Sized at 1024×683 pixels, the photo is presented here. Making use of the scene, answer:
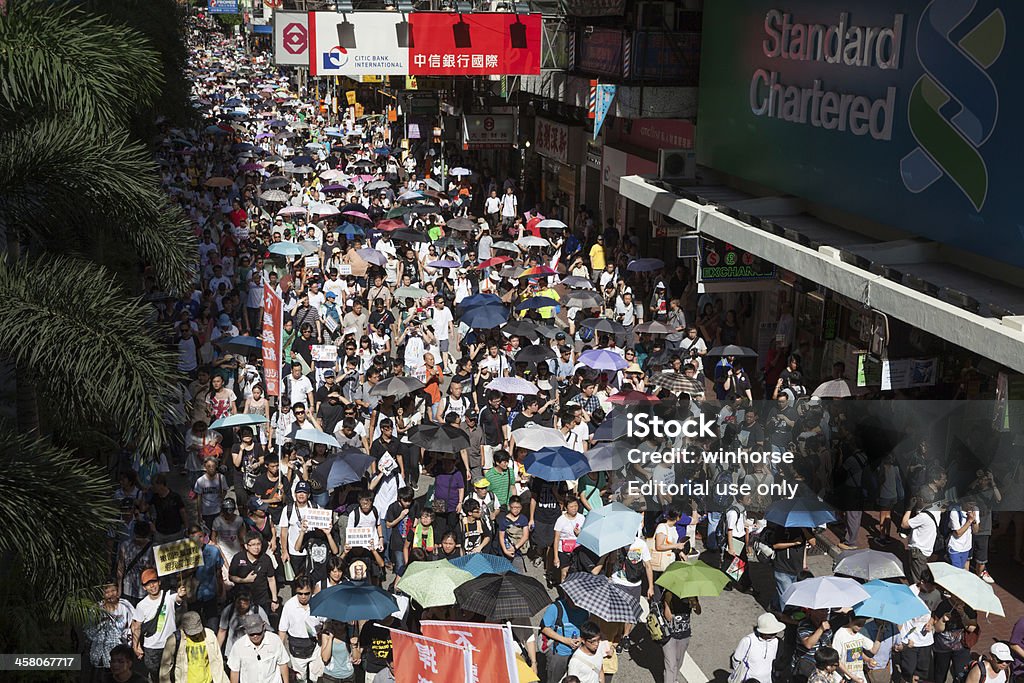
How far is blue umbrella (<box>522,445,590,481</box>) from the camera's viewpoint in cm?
1262

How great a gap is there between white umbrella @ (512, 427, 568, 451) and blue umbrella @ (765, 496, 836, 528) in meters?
2.66

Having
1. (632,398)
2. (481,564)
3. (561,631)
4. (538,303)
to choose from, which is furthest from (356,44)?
(561,631)

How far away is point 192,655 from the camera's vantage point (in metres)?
9.46

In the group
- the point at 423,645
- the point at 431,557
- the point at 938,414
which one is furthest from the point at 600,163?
the point at 423,645

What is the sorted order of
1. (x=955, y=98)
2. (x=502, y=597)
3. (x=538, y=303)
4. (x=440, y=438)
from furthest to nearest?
1. (x=538, y=303)
2. (x=955, y=98)
3. (x=440, y=438)
4. (x=502, y=597)

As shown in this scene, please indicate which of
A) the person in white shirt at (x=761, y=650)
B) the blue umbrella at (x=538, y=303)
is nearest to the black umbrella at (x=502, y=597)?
the person in white shirt at (x=761, y=650)

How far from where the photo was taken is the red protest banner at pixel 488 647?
28.6 feet

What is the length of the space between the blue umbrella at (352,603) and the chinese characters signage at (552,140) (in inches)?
993

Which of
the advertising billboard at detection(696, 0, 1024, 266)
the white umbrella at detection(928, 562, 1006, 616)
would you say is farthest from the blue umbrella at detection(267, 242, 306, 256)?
the white umbrella at detection(928, 562, 1006, 616)

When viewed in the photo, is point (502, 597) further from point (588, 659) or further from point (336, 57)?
point (336, 57)

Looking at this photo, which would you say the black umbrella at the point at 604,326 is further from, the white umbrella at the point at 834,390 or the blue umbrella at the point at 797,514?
the blue umbrella at the point at 797,514

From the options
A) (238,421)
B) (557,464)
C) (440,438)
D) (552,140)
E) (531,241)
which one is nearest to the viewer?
(557,464)

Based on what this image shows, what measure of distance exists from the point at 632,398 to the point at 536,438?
7.66 ft

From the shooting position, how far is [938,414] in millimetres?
15711
